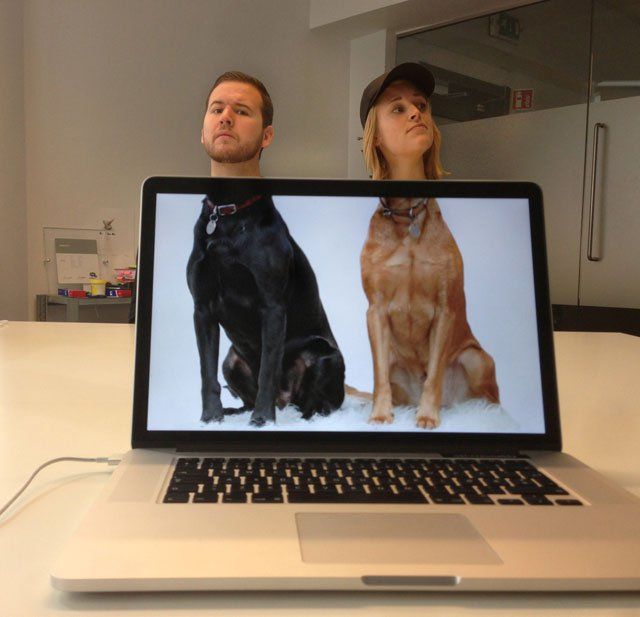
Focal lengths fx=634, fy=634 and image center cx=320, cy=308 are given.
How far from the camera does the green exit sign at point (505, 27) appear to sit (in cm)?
346

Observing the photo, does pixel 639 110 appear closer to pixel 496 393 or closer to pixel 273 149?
pixel 273 149

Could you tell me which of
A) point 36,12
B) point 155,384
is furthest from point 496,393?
point 36,12

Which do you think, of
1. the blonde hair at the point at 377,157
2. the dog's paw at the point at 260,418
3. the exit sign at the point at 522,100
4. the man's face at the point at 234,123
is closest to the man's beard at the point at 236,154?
the man's face at the point at 234,123

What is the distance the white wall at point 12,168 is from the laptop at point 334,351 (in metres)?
2.94

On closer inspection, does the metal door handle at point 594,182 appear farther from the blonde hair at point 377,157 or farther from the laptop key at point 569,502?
the laptop key at point 569,502

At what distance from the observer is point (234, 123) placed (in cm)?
161

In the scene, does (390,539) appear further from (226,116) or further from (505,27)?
(505,27)

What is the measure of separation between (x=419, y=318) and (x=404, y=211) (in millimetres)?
104

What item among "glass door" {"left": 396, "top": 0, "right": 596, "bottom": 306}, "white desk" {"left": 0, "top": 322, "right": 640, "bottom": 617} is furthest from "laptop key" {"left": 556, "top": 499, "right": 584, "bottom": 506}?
"glass door" {"left": 396, "top": 0, "right": 596, "bottom": 306}

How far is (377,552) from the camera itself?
0.39 m

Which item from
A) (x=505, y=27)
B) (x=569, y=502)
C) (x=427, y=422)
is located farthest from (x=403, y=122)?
(x=505, y=27)

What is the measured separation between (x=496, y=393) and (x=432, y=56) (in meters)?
3.65

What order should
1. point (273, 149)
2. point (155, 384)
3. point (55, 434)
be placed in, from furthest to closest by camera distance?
1. point (273, 149)
2. point (55, 434)
3. point (155, 384)

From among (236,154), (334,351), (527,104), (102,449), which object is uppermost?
(527,104)
